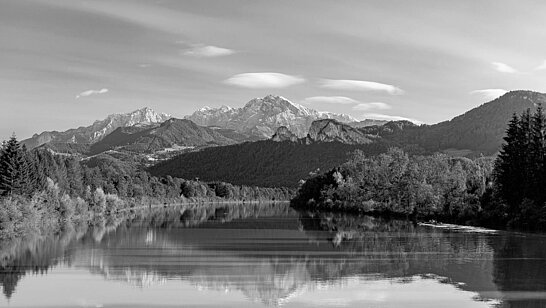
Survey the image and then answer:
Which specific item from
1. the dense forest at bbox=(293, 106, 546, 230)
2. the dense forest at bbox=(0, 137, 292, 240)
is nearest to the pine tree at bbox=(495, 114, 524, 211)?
the dense forest at bbox=(293, 106, 546, 230)

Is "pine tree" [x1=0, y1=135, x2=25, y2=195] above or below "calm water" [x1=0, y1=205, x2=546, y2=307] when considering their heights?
above

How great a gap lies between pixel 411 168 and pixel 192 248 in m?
77.3

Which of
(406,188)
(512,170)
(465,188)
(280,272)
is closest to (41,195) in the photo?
(280,272)

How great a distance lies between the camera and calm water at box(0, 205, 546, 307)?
32.2m

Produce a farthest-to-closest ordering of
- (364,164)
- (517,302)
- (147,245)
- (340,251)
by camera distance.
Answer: (364,164) → (147,245) → (340,251) → (517,302)

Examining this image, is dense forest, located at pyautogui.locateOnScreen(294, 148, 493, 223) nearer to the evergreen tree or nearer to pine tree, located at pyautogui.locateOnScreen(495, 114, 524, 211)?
pine tree, located at pyautogui.locateOnScreen(495, 114, 524, 211)

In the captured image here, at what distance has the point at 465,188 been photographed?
336ft

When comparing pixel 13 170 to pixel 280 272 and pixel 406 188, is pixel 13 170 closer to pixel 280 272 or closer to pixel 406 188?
pixel 280 272

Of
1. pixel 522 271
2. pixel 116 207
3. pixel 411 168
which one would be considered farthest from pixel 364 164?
pixel 522 271

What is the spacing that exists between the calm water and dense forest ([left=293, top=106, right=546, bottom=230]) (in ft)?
47.1

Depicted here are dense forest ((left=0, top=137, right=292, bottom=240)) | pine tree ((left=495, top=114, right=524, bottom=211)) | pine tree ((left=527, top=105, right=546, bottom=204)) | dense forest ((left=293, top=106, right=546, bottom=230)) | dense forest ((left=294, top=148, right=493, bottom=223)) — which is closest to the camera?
dense forest ((left=0, top=137, right=292, bottom=240))

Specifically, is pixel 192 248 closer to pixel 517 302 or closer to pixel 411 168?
pixel 517 302

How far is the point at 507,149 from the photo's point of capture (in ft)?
280

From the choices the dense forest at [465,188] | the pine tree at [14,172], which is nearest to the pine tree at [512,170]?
the dense forest at [465,188]
